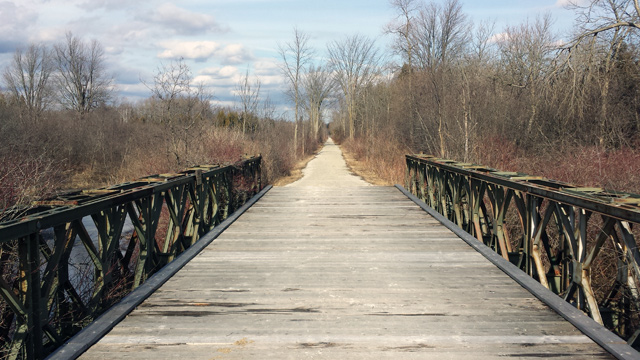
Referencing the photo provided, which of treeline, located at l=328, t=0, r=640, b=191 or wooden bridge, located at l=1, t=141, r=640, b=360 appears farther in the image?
treeline, located at l=328, t=0, r=640, b=191

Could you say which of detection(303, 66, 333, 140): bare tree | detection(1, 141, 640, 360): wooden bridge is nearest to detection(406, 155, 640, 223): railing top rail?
detection(1, 141, 640, 360): wooden bridge

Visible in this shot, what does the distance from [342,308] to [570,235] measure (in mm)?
2064

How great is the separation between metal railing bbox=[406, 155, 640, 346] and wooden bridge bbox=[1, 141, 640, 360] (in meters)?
0.34

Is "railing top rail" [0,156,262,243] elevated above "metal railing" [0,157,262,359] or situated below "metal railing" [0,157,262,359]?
above

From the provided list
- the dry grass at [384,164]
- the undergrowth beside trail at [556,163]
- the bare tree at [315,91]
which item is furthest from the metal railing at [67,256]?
the bare tree at [315,91]

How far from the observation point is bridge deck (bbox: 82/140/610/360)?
279 centimetres

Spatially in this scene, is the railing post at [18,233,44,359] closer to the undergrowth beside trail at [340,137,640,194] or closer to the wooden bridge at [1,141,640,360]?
the wooden bridge at [1,141,640,360]

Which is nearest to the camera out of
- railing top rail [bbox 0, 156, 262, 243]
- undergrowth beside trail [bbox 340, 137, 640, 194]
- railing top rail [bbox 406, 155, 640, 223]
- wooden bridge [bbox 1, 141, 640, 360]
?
railing top rail [bbox 0, 156, 262, 243]

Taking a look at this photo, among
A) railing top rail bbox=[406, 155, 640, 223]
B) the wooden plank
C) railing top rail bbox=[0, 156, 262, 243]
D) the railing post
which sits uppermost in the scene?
railing top rail bbox=[406, 155, 640, 223]

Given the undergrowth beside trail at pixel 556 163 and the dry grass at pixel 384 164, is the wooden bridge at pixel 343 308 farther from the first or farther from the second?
the dry grass at pixel 384 164

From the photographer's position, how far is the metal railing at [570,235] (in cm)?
337

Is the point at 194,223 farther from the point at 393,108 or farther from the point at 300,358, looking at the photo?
the point at 393,108

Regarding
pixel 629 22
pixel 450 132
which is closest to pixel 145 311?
pixel 450 132

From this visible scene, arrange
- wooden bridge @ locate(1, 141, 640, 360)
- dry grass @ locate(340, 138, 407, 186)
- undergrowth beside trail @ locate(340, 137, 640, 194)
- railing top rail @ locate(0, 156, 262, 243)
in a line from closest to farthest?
railing top rail @ locate(0, 156, 262, 243) → wooden bridge @ locate(1, 141, 640, 360) → undergrowth beside trail @ locate(340, 137, 640, 194) → dry grass @ locate(340, 138, 407, 186)
